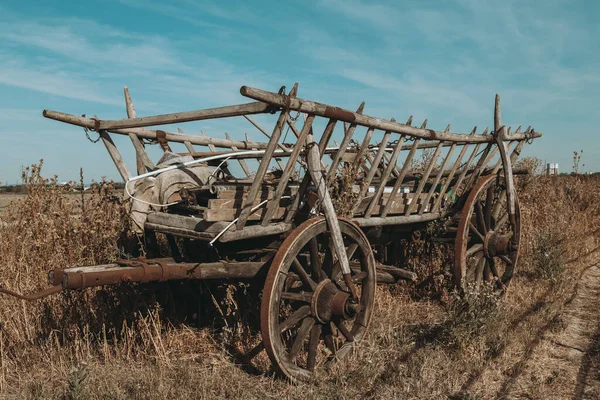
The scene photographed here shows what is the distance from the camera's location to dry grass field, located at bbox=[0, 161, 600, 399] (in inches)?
131

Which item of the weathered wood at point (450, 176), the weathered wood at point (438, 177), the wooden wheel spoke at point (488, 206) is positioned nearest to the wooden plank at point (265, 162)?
the weathered wood at point (438, 177)

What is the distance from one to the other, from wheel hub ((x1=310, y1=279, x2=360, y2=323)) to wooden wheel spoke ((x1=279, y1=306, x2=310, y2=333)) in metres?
0.05

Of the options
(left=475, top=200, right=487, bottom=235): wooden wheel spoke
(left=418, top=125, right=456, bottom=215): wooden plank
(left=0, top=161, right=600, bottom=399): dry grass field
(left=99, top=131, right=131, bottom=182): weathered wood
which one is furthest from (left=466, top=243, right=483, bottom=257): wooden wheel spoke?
(left=99, top=131, right=131, bottom=182): weathered wood

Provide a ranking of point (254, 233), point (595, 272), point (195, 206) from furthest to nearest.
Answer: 1. point (595, 272)
2. point (195, 206)
3. point (254, 233)

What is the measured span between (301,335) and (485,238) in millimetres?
2964

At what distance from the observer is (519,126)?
589 cm

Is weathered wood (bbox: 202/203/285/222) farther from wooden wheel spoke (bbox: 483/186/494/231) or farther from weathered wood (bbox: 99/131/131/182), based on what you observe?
wooden wheel spoke (bbox: 483/186/494/231)

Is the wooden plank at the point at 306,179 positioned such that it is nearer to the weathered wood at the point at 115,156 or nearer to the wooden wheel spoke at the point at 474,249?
the weathered wood at the point at 115,156

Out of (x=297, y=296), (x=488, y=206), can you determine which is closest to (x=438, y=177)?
(x=488, y=206)

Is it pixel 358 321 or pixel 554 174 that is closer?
pixel 358 321

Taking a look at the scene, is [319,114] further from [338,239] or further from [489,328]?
[489,328]

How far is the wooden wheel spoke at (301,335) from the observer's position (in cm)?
346

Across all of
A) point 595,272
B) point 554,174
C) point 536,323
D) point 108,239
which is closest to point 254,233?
point 108,239

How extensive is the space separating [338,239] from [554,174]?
7.43 metres
